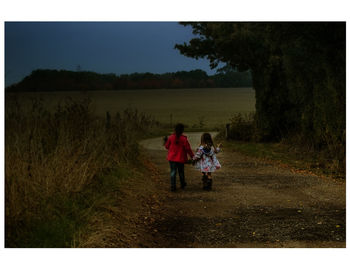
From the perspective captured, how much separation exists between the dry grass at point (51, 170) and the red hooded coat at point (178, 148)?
1.01 metres

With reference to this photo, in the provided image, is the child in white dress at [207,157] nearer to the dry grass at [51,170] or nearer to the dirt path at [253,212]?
the dirt path at [253,212]

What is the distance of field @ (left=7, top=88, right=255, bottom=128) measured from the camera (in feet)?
25.1

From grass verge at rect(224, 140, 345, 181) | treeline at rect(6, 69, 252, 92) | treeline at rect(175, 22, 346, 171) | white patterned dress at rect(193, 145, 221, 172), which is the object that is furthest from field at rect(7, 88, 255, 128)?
grass verge at rect(224, 140, 345, 181)

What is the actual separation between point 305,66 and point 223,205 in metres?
7.53

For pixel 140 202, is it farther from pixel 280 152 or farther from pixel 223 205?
pixel 280 152

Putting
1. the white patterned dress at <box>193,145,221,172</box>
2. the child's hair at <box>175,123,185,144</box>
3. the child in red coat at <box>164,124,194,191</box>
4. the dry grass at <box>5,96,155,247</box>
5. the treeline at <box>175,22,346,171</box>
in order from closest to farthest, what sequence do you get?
the dry grass at <box>5,96,155,247</box> < the child's hair at <box>175,123,185,144</box> < the child in red coat at <box>164,124,194,191</box> < the white patterned dress at <box>193,145,221,172</box> < the treeline at <box>175,22,346,171</box>

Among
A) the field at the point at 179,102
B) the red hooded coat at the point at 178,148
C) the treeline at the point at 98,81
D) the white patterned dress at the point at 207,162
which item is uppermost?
the treeline at the point at 98,81

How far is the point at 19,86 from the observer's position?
6.04 metres

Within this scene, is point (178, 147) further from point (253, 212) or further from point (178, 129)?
point (253, 212)

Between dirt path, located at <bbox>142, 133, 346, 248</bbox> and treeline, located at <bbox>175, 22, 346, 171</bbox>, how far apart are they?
240 centimetres

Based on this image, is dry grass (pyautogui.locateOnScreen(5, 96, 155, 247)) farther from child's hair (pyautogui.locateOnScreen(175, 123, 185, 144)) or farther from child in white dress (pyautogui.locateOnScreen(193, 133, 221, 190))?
child in white dress (pyautogui.locateOnScreen(193, 133, 221, 190))

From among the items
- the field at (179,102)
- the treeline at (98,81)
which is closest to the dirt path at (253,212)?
the field at (179,102)

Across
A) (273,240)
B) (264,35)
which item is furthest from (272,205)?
(264,35)

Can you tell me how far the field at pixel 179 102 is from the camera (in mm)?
7637
